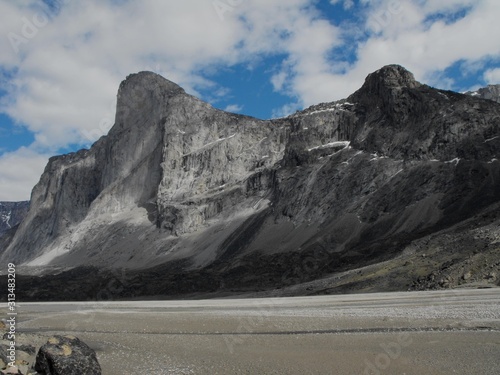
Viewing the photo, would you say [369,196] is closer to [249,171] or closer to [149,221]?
[249,171]

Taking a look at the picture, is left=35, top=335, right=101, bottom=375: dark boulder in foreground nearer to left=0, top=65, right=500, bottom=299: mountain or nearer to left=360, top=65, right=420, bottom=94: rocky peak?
left=0, top=65, right=500, bottom=299: mountain

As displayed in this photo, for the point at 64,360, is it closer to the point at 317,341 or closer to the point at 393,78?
the point at 317,341

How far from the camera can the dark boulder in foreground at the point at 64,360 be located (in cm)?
1650

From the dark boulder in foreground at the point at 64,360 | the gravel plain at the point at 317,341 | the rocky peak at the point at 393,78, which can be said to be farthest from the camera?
the rocky peak at the point at 393,78

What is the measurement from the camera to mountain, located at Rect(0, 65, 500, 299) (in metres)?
80.4

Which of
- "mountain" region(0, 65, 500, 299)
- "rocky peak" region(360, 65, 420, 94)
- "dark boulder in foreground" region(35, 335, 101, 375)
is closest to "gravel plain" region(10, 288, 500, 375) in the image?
"dark boulder in foreground" region(35, 335, 101, 375)

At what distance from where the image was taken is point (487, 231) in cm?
6144

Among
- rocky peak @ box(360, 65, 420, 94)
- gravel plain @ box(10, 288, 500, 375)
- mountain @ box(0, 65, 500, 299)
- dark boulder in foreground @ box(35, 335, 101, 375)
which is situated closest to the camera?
dark boulder in foreground @ box(35, 335, 101, 375)

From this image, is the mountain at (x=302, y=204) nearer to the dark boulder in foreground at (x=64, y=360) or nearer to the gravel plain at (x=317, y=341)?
the gravel plain at (x=317, y=341)

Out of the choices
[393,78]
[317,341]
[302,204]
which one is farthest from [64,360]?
[393,78]

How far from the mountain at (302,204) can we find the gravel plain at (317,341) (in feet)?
64.6

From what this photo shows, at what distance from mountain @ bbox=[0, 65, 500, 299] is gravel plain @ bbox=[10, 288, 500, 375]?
19686mm

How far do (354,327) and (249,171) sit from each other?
14336cm

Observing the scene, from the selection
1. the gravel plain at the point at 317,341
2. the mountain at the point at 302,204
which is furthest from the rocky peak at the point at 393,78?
the gravel plain at the point at 317,341
